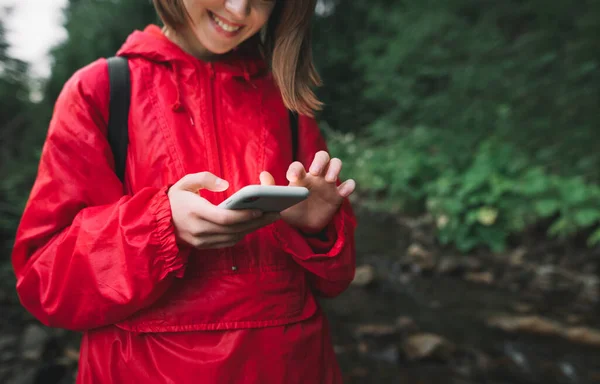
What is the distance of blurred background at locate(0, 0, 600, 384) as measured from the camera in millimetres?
3430

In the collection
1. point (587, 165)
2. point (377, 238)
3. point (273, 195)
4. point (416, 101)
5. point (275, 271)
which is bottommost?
point (377, 238)

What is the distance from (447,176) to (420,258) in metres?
1.70

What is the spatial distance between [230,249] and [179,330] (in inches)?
9.0

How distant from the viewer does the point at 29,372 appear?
305cm

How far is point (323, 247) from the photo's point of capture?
3.87ft

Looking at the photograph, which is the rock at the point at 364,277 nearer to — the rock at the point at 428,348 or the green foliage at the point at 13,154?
the rock at the point at 428,348

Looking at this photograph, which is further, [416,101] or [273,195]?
[416,101]

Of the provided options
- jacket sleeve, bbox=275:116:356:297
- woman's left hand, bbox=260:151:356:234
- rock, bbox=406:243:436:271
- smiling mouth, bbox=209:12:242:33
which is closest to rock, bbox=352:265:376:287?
rock, bbox=406:243:436:271

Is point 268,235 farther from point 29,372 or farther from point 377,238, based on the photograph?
point 377,238

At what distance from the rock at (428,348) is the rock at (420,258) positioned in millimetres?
1922

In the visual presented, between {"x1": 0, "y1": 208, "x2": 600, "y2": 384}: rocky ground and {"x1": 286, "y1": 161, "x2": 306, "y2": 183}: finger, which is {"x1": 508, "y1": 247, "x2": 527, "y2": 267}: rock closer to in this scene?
{"x1": 0, "y1": 208, "x2": 600, "y2": 384}: rocky ground

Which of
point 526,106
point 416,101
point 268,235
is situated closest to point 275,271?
point 268,235

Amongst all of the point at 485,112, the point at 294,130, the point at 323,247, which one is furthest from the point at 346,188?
the point at 485,112

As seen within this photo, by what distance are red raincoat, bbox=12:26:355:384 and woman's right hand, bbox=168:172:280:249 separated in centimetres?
4
